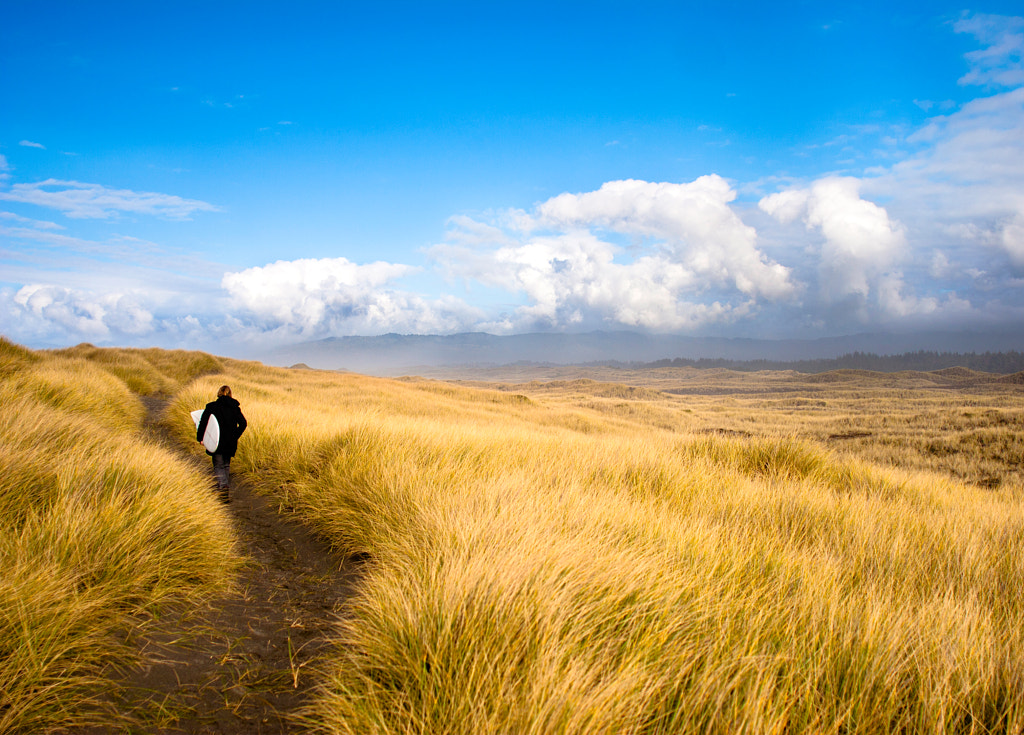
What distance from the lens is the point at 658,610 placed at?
2422mm

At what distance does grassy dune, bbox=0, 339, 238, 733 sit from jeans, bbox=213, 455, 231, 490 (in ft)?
2.51

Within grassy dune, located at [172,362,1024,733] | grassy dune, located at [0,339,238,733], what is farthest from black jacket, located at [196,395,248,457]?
grassy dune, located at [172,362,1024,733]

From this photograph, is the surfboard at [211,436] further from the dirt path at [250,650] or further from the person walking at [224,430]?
the dirt path at [250,650]

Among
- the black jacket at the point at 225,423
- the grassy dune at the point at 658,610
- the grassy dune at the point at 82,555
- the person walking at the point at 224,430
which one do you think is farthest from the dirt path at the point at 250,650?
the black jacket at the point at 225,423

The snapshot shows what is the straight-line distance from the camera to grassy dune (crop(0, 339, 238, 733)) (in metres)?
2.32

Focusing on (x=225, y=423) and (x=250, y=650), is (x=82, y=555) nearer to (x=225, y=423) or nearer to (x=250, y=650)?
(x=250, y=650)

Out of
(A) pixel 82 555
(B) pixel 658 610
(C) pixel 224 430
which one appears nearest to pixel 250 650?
(A) pixel 82 555

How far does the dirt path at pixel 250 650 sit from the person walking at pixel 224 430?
2.44 metres

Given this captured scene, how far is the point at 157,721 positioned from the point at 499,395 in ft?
107

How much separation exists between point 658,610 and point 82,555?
150 inches

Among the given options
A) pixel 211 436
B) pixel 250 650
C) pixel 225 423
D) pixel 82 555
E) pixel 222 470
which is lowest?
pixel 250 650

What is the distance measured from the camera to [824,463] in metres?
7.59

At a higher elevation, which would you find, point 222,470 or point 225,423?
point 225,423

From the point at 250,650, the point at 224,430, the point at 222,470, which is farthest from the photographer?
the point at 224,430
